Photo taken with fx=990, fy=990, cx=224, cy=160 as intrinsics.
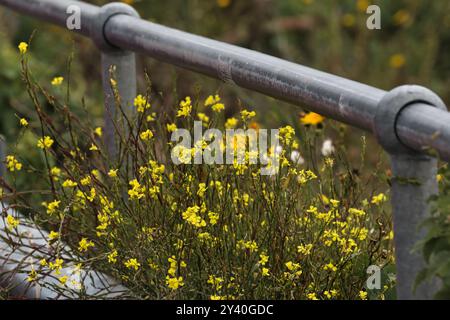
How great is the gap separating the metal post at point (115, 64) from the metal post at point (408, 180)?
119 centimetres

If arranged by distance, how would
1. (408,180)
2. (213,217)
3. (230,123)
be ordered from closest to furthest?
(408,180) → (213,217) → (230,123)

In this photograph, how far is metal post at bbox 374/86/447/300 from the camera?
1808 mm

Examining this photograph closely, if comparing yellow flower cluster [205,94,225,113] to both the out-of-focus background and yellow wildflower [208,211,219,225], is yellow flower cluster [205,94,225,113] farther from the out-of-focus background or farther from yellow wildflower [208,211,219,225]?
the out-of-focus background

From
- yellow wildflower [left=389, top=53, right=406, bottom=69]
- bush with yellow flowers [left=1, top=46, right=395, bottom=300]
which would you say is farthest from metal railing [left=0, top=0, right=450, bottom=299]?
yellow wildflower [left=389, top=53, right=406, bottom=69]

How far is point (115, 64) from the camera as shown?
2.89 metres

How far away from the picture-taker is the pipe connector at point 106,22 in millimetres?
2850

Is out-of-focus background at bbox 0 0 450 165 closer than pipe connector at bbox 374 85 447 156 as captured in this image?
No

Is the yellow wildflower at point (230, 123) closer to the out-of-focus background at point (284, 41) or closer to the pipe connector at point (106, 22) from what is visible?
the pipe connector at point (106, 22)

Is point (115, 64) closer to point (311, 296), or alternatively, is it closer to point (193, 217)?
point (193, 217)

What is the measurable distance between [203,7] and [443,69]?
1.81 meters

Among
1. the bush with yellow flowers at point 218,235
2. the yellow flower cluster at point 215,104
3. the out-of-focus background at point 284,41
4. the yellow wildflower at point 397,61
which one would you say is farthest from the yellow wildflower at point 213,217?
the yellow wildflower at point 397,61

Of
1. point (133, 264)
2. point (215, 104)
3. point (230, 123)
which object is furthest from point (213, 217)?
point (230, 123)

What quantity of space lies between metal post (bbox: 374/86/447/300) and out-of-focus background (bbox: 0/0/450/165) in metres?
3.53

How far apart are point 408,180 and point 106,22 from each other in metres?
1.32
